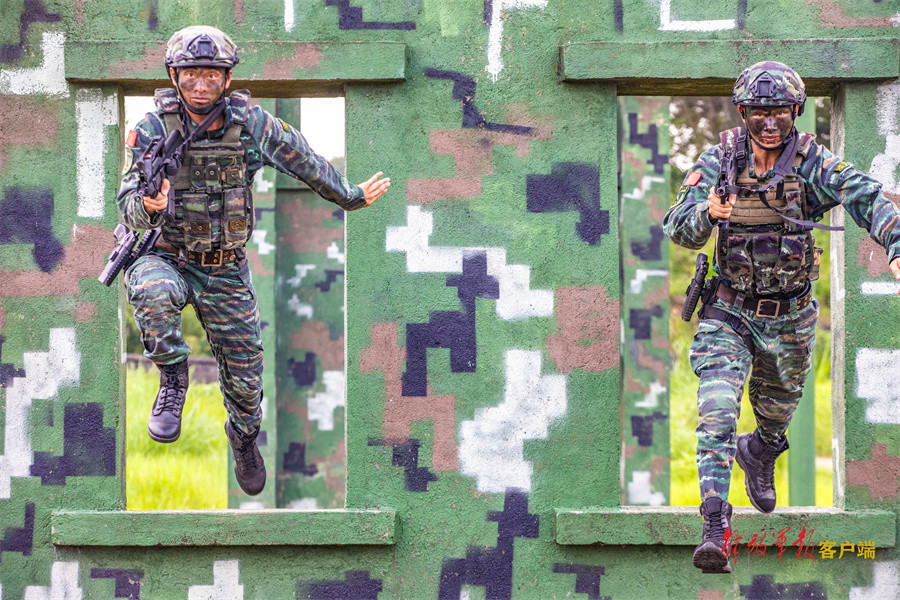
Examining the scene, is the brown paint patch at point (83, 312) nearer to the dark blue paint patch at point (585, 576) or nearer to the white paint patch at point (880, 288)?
the dark blue paint patch at point (585, 576)

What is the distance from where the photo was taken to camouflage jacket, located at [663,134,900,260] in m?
4.78

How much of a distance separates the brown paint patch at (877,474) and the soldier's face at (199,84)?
3874 mm

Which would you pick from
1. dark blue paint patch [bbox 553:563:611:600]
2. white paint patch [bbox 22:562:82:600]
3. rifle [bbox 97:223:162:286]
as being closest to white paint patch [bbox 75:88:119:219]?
rifle [bbox 97:223:162:286]

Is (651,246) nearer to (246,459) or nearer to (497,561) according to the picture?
(497,561)

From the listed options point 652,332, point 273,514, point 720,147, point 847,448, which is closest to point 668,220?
point 720,147

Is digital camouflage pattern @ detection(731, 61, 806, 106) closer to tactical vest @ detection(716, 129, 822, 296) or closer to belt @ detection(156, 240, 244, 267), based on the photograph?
tactical vest @ detection(716, 129, 822, 296)

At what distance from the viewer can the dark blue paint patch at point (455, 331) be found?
19.7 ft

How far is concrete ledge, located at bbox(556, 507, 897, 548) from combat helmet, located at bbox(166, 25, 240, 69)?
292 cm

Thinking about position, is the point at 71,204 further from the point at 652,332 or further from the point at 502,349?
the point at 652,332

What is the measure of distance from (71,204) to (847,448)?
14.6 feet

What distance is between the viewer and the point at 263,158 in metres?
5.08

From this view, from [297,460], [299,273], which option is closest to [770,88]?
[299,273]

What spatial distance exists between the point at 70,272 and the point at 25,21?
140 centimetres

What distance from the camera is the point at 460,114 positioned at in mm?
6074
